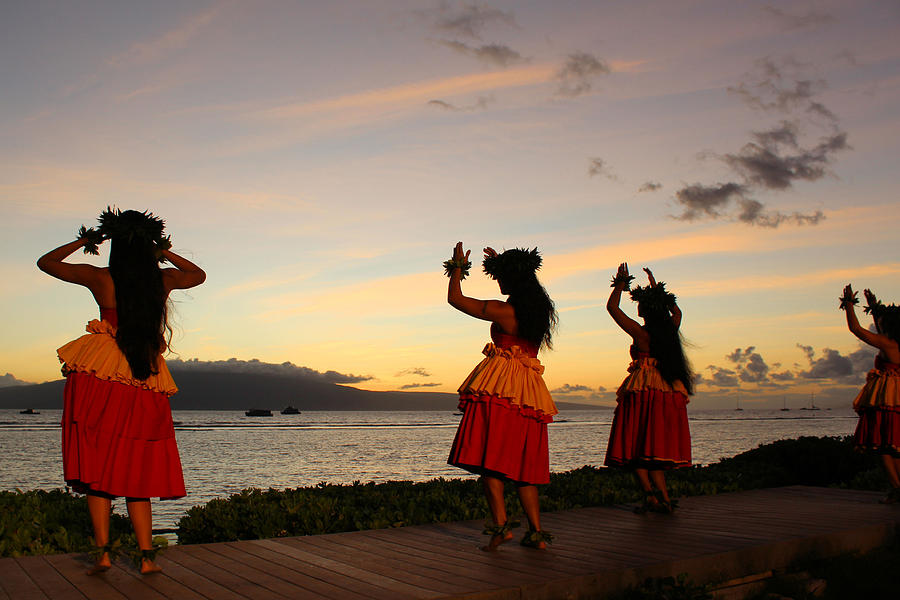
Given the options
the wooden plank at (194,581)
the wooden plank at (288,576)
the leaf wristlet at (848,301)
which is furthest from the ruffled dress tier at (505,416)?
the leaf wristlet at (848,301)

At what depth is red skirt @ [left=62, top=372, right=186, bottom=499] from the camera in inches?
193

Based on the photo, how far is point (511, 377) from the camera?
6172 millimetres

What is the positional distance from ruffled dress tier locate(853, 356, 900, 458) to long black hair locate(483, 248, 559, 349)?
5.62 meters

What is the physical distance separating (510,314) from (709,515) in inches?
146

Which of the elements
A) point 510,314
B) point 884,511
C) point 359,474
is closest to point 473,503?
point 510,314

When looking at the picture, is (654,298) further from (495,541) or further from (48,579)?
(48,579)

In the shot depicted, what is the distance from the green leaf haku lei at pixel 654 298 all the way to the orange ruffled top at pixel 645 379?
54 cm

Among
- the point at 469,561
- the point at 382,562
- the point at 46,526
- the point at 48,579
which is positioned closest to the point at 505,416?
the point at 469,561

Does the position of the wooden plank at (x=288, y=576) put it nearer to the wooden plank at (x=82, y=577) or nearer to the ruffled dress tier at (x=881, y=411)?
the wooden plank at (x=82, y=577)

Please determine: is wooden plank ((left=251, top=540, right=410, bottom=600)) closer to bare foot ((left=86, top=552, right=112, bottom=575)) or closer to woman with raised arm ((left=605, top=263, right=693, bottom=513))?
bare foot ((left=86, top=552, right=112, bottom=575))

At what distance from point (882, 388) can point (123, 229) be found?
930 centimetres

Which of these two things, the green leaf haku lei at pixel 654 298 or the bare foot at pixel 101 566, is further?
the green leaf haku lei at pixel 654 298

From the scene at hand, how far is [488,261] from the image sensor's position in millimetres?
6457

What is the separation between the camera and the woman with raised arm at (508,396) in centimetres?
608
